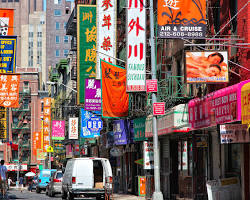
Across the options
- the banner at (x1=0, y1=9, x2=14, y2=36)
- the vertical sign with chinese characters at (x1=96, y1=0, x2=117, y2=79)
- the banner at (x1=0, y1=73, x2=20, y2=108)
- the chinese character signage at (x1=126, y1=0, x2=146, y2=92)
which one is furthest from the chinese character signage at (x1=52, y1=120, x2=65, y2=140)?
the chinese character signage at (x1=126, y1=0, x2=146, y2=92)

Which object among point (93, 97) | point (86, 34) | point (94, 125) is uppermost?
point (86, 34)

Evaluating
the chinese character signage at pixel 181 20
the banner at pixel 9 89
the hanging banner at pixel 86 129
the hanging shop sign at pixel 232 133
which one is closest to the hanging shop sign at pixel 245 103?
the hanging shop sign at pixel 232 133

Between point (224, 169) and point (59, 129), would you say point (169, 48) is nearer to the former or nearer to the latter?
point (224, 169)

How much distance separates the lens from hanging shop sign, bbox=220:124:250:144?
18438mm

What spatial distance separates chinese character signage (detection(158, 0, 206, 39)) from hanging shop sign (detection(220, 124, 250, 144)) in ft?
12.1

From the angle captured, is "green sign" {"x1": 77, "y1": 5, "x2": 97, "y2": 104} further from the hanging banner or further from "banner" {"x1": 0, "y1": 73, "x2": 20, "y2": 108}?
"banner" {"x1": 0, "y1": 73, "x2": 20, "y2": 108}

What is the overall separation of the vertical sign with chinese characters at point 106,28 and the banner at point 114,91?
16.0ft

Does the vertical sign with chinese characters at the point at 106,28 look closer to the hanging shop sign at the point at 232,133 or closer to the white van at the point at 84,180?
the white van at the point at 84,180

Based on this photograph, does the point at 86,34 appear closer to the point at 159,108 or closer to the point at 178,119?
the point at 178,119

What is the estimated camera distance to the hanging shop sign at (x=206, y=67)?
19.3m

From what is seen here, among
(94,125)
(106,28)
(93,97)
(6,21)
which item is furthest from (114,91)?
(94,125)

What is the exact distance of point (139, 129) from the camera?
34.6m

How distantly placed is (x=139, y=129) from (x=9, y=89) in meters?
8.60

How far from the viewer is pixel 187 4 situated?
21078 mm
